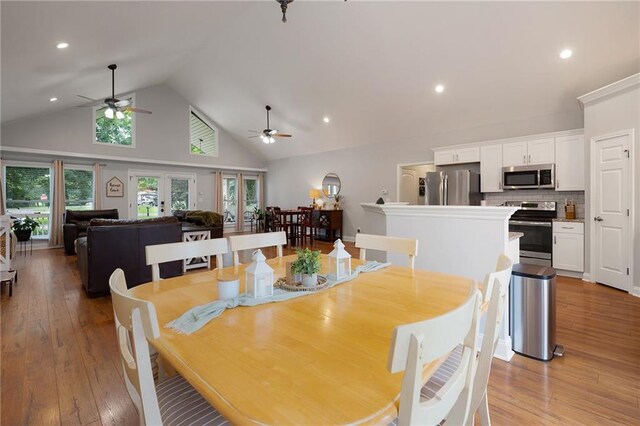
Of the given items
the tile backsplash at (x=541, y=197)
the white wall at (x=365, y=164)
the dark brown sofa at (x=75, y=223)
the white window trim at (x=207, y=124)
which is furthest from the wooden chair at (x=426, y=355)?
the white window trim at (x=207, y=124)

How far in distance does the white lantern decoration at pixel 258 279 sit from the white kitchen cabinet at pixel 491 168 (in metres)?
5.13

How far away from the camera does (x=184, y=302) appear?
1.22 meters

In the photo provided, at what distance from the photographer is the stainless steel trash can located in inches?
85.6

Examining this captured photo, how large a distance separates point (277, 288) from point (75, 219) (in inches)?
291

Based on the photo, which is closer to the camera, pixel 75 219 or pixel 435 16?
pixel 435 16

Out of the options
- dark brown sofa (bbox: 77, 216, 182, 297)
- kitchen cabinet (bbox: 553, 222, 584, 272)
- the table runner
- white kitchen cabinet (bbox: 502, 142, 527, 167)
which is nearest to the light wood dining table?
the table runner

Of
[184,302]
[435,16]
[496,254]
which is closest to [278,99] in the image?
[435,16]

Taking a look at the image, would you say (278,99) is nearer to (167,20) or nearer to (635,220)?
(167,20)

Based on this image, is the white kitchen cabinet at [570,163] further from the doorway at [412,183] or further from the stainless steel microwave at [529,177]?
the doorway at [412,183]

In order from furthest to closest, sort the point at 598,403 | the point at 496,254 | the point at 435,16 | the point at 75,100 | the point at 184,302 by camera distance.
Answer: the point at 75,100, the point at 435,16, the point at 496,254, the point at 598,403, the point at 184,302

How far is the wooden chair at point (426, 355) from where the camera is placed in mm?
591

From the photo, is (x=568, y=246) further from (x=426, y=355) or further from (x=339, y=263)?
(x=426, y=355)

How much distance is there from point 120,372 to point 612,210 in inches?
218

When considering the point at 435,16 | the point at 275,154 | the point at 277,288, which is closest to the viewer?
the point at 277,288
